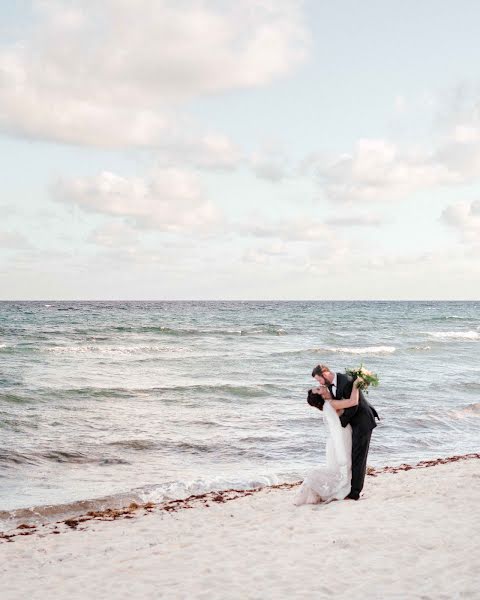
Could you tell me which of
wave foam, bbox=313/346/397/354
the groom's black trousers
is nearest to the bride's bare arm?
the groom's black trousers

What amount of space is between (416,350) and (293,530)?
115 feet

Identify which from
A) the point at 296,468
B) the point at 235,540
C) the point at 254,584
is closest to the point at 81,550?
the point at 235,540

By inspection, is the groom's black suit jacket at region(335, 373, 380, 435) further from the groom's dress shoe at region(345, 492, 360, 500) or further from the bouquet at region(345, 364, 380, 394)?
the groom's dress shoe at region(345, 492, 360, 500)

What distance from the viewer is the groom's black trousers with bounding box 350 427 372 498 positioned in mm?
9477

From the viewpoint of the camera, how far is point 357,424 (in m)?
9.49

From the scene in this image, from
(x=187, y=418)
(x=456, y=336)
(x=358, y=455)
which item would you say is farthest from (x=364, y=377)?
(x=456, y=336)

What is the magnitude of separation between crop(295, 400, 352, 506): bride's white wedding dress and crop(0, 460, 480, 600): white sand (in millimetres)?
241

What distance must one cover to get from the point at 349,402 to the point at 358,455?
0.91 m

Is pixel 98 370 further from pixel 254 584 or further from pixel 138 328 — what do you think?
pixel 138 328

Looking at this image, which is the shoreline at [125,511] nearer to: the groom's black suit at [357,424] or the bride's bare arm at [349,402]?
the groom's black suit at [357,424]

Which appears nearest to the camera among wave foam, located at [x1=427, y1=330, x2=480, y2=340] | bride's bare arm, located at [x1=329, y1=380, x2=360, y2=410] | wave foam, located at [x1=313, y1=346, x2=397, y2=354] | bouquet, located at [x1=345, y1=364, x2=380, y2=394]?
bride's bare arm, located at [x1=329, y1=380, x2=360, y2=410]

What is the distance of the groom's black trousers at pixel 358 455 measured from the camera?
31.1 feet

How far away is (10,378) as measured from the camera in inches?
1027

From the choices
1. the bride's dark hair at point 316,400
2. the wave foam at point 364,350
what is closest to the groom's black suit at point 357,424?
the bride's dark hair at point 316,400
